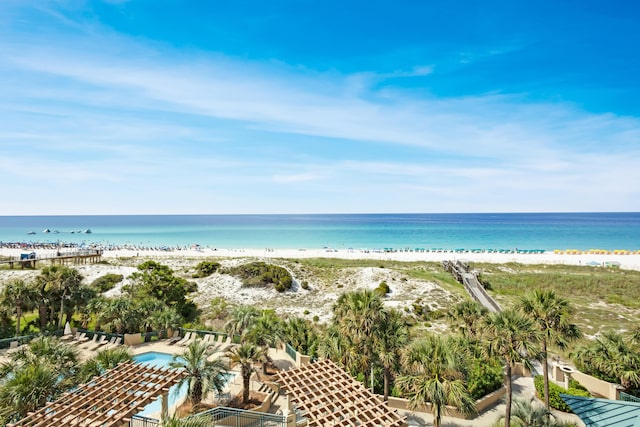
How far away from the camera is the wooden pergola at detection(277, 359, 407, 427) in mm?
10180

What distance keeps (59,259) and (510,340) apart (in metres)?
50.0

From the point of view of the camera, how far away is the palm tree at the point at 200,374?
12.6m

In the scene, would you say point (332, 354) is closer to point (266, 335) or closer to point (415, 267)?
point (266, 335)

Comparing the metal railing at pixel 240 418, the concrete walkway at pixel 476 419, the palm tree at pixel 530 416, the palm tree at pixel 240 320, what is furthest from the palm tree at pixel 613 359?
the palm tree at pixel 240 320

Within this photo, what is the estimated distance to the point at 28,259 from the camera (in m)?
40.2

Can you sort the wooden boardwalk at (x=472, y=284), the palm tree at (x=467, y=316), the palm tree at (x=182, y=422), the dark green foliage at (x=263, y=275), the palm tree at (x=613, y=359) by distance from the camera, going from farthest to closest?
the dark green foliage at (x=263, y=275) → the wooden boardwalk at (x=472, y=284) → the palm tree at (x=467, y=316) → the palm tree at (x=613, y=359) → the palm tree at (x=182, y=422)

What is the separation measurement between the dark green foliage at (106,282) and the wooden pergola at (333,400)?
30044mm

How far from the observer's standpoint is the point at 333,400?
11.2 m

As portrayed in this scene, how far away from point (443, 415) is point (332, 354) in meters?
5.50

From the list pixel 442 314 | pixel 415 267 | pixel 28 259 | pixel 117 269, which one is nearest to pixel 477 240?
pixel 415 267

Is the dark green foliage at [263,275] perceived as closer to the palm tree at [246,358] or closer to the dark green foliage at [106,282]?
the dark green foliage at [106,282]

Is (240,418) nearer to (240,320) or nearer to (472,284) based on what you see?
(240,320)

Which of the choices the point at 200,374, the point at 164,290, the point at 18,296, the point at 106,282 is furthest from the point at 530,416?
the point at 106,282

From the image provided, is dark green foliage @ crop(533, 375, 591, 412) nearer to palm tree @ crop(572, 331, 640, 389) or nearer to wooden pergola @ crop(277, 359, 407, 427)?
palm tree @ crop(572, 331, 640, 389)
